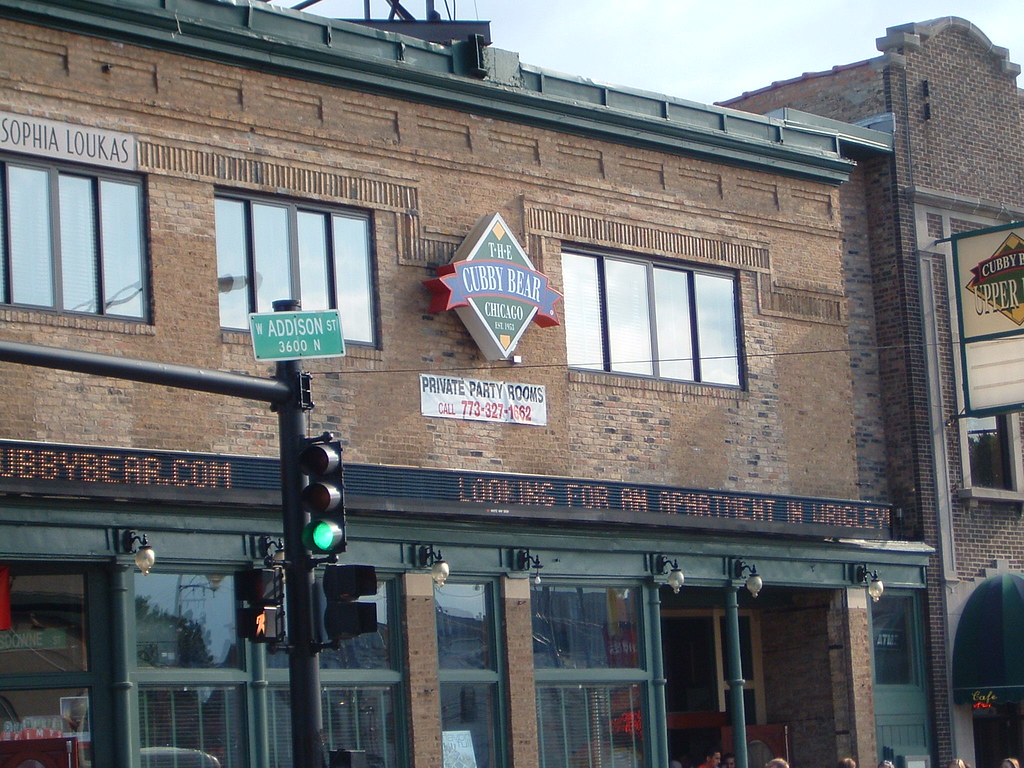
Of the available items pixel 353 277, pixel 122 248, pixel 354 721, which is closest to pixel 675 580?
pixel 354 721

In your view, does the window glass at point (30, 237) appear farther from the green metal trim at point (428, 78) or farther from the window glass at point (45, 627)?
the window glass at point (45, 627)

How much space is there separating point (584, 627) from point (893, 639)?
5.57m

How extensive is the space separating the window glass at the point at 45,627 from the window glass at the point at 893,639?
36.7ft

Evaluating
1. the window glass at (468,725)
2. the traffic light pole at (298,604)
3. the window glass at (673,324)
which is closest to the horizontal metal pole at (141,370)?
the traffic light pole at (298,604)

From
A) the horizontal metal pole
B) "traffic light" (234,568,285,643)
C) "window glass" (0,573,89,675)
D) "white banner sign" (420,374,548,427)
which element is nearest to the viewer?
the horizontal metal pole

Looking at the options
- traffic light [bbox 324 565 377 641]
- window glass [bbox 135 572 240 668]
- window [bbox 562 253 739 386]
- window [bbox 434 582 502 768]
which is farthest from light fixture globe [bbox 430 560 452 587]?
traffic light [bbox 324 565 377 641]

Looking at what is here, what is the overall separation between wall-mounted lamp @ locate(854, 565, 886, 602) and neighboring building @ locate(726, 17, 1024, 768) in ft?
4.32

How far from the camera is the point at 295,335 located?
Answer: 483 inches

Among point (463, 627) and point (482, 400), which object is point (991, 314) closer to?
point (482, 400)

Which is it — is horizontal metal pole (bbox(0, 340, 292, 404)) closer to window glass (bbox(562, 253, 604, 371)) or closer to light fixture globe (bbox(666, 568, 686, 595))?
window glass (bbox(562, 253, 604, 371))

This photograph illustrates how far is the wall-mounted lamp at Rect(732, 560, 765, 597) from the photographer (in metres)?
20.5

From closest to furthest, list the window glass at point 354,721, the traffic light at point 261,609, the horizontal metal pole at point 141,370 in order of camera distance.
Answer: the horizontal metal pole at point 141,370
the traffic light at point 261,609
the window glass at point 354,721

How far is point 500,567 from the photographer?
18578 millimetres

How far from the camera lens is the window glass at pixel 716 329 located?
843 inches
